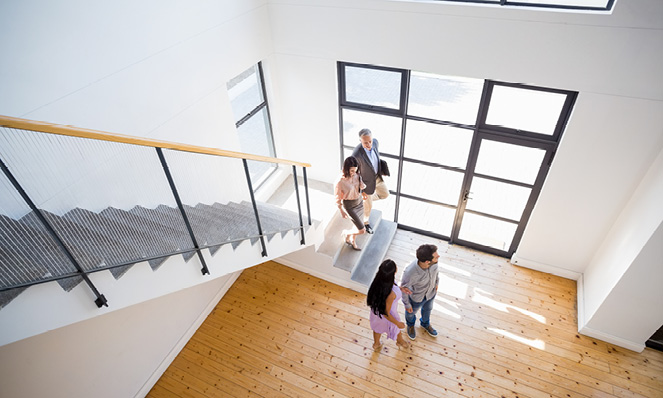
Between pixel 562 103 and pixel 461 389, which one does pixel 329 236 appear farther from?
pixel 562 103

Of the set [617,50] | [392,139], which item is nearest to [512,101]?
[617,50]

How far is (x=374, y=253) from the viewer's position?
5355 millimetres

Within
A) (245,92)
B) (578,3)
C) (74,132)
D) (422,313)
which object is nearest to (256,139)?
(245,92)

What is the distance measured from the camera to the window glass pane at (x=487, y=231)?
5316 millimetres

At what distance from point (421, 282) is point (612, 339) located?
2.45 m

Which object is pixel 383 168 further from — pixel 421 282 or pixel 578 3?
pixel 578 3

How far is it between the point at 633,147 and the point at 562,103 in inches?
31.6

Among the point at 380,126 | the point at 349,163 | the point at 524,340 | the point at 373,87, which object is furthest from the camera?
the point at 380,126

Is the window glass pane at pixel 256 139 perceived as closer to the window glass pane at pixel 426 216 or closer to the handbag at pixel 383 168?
the handbag at pixel 383 168

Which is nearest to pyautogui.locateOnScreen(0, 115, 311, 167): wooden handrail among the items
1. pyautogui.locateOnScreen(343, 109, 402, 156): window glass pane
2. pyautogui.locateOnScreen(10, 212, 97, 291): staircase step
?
pyautogui.locateOnScreen(10, 212, 97, 291): staircase step

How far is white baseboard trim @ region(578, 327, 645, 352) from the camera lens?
4273mm

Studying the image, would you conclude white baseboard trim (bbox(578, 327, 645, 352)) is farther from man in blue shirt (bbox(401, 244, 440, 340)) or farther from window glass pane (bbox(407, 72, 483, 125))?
window glass pane (bbox(407, 72, 483, 125))

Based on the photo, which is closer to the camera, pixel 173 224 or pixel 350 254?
pixel 173 224

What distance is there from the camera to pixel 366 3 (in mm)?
4336
